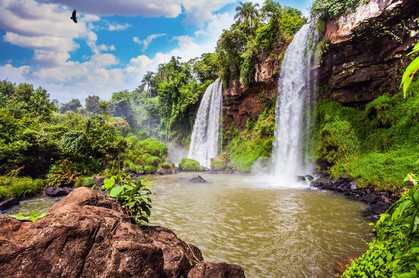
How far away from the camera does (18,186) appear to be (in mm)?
13156

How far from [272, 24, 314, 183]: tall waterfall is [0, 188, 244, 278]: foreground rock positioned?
16963mm

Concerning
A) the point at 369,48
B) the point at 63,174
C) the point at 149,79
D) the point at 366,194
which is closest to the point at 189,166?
the point at 63,174

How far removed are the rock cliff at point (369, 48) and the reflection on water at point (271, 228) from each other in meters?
8.54

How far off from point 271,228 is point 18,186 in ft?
43.3

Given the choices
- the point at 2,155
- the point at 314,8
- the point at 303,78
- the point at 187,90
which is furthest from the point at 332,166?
the point at 187,90

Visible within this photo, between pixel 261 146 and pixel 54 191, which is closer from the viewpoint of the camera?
pixel 54 191

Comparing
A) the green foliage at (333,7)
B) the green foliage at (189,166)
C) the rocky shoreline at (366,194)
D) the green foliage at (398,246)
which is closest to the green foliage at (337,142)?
the rocky shoreline at (366,194)

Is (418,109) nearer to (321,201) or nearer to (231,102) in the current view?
(321,201)

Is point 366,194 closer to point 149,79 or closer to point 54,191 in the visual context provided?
point 54,191

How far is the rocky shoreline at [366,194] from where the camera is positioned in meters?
9.02

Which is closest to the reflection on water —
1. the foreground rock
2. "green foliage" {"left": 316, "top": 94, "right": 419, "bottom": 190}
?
"green foliage" {"left": 316, "top": 94, "right": 419, "bottom": 190}

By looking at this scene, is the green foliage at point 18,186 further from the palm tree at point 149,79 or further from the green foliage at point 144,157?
the palm tree at point 149,79

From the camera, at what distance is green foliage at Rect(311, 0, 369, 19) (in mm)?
14961

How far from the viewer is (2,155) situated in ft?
45.6
